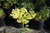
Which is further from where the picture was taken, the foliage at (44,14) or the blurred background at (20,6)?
the blurred background at (20,6)

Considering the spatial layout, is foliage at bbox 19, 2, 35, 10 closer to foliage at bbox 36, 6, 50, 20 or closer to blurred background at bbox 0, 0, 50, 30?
blurred background at bbox 0, 0, 50, 30

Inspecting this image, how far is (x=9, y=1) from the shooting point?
1837 mm

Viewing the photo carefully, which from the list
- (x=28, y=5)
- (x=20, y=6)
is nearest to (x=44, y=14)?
(x=28, y=5)

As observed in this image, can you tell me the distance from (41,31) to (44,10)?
452 millimetres

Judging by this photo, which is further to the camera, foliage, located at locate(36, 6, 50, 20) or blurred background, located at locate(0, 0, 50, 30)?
blurred background, located at locate(0, 0, 50, 30)

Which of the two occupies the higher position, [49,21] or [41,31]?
[49,21]

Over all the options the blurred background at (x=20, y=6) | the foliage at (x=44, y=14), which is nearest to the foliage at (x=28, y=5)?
the blurred background at (x=20, y=6)

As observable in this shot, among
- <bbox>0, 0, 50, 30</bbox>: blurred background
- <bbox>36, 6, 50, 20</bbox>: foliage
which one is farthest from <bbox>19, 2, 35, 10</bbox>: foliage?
<bbox>36, 6, 50, 20</bbox>: foliage

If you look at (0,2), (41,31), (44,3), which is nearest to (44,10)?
(44,3)

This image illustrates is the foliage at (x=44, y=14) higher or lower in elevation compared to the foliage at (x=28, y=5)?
lower

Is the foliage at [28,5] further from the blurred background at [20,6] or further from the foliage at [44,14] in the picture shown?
the foliage at [44,14]

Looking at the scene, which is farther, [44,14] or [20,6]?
[20,6]

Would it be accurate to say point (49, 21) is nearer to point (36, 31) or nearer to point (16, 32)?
point (36, 31)

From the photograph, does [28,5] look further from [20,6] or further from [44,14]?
[44,14]
